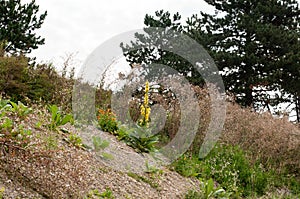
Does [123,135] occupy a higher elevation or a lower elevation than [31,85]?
lower

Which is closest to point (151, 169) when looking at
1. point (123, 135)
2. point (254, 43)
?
point (123, 135)

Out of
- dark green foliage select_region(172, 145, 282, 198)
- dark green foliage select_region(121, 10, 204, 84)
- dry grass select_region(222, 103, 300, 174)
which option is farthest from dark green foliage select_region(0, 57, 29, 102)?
dark green foliage select_region(121, 10, 204, 84)

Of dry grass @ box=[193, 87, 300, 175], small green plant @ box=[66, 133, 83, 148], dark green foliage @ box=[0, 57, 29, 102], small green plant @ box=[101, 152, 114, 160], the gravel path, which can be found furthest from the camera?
dry grass @ box=[193, 87, 300, 175]

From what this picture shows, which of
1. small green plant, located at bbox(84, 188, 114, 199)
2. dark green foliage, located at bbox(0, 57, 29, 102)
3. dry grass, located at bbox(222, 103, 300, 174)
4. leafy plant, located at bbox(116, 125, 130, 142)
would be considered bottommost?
small green plant, located at bbox(84, 188, 114, 199)

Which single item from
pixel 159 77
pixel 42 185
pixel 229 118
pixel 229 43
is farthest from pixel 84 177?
pixel 229 43

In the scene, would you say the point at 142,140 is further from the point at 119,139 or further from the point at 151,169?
the point at 151,169

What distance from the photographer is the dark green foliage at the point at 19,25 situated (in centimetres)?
1521

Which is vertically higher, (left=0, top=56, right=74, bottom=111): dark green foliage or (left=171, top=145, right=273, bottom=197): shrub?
(left=0, top=56, right=74, bottom=111): dark green foliage

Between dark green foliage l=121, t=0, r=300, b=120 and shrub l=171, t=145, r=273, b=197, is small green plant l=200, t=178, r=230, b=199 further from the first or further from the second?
dark green foliage l=121, t=0, r=300, b=120

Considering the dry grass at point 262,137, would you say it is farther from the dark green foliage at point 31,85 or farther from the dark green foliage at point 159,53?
the dark green foliage at point 159,53

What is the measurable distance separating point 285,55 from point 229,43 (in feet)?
7.36

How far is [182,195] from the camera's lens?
5.27 meters

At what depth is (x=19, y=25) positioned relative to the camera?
15.4m

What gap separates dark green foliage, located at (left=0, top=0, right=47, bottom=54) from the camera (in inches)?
599
